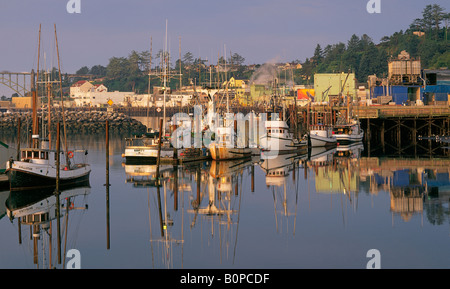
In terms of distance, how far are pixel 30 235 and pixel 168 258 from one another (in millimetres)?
8463

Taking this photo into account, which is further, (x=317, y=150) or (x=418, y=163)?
(x=317, y=150)

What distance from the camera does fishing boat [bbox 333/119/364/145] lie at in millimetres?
93800

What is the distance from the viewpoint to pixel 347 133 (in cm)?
9500

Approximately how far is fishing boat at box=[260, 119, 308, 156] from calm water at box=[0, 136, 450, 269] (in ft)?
56.5

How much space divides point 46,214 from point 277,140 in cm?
4206

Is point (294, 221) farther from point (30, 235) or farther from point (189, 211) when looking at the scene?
point (30, 235)

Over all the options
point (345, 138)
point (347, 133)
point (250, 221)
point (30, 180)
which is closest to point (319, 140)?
point (345, 138)

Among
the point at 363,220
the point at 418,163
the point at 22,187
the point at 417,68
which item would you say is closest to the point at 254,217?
the point at 363,220

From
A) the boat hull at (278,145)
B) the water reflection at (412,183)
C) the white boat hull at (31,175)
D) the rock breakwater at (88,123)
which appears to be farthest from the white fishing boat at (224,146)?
the rock breakwater at (88,123)

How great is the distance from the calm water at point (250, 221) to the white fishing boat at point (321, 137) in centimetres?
2943

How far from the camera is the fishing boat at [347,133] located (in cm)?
9380

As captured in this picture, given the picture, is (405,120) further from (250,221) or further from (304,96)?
(304,96)

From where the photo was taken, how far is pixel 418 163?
62750mm

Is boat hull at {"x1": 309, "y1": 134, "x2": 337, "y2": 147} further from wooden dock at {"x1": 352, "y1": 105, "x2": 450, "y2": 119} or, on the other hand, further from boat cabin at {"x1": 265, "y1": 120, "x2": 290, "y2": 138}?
wooden dock at {"x1": 352, "y1": 105, "x2": 450, "y2": 119}
